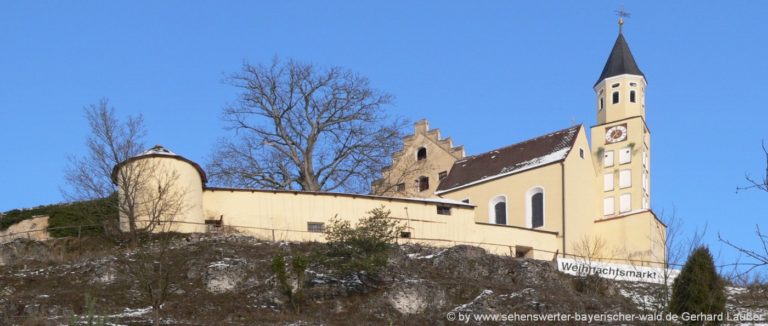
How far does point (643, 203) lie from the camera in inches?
2734

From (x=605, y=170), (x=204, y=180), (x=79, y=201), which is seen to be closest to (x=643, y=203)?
(x=605, y=170)

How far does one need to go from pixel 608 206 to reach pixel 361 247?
848 inches

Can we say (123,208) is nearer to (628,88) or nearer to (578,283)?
(578,283)

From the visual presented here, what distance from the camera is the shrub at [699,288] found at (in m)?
40.8

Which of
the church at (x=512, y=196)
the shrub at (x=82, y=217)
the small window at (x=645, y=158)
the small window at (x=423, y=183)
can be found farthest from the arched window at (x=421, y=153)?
the shrub at (x=82, y=217)

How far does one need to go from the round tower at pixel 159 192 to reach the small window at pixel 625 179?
22.4m

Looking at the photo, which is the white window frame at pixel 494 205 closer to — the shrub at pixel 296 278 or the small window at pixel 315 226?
the small window at pixel 315 226

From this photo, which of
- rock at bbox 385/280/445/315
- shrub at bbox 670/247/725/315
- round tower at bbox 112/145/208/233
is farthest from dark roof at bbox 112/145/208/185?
Answer: shrub at bbox 670/247/725/315

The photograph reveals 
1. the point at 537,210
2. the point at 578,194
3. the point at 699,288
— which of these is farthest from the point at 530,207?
the point at 699,288

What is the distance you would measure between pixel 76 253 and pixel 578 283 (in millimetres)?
18290

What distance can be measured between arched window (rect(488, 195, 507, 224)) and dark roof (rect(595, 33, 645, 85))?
1003 centimetres

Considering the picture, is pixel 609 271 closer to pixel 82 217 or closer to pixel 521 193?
pixel 521 193

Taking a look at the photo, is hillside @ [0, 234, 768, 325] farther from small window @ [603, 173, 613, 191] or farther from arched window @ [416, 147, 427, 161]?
arched window @ [416, 147, 427, 161]

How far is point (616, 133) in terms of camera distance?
233 ft
